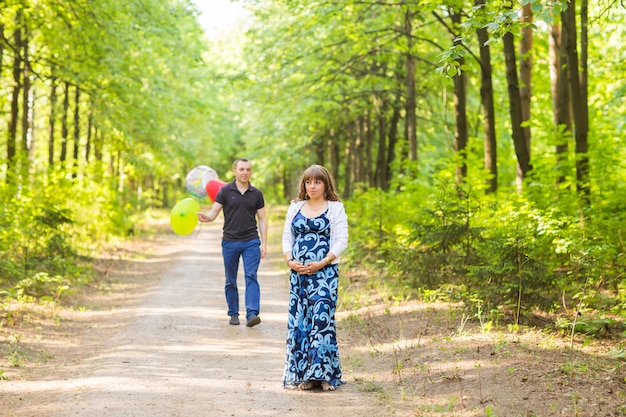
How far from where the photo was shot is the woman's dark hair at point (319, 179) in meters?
7.06

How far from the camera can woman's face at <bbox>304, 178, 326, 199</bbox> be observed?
23.1 ft

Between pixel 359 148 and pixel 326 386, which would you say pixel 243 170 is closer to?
pixel 326 386

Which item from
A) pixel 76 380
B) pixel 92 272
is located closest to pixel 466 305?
pixel 76 380

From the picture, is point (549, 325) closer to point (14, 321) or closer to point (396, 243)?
point (396, 243)

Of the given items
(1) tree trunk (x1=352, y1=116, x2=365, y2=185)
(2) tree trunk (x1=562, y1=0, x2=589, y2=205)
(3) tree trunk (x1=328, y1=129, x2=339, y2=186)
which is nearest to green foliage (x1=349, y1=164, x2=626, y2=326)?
(2) tree trunk (x1=562, y1=0, x2=589, y2=205)

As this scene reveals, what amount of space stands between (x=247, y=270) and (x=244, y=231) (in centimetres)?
54

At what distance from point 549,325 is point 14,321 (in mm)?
7022

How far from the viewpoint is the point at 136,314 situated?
11.7 metres

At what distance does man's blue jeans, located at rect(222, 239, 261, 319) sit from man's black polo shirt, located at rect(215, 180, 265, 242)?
→ 0.11 metres

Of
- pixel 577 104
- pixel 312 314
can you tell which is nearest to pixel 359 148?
pixel 577 104

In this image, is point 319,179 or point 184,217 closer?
point 319,179

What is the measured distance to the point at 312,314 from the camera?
7031 millimetres

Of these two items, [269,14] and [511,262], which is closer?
[511,262]

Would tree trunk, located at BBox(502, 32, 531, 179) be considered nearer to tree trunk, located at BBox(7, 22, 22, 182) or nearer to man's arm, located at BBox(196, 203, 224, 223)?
man's arm, located at BBox(196, 203, 224, 223)
